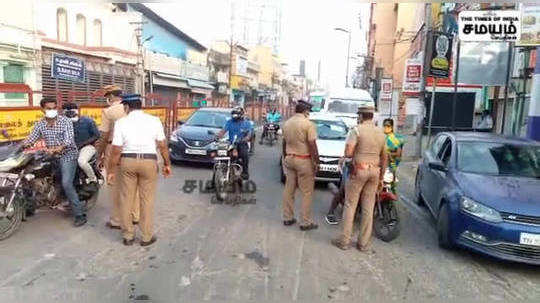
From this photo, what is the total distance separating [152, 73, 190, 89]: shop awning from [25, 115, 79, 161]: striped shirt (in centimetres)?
2727

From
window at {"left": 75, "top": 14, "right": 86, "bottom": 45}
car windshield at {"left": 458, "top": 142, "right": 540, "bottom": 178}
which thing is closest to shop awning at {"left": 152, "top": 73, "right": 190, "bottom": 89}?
window at {"left": 75, "top": 14, "right": 86, "bottom": 45}

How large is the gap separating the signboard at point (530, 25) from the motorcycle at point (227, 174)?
737 cm

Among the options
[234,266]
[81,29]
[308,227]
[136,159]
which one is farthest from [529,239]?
[81,29]

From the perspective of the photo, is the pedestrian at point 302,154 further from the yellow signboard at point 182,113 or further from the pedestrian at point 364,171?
the yellow signboard at point 182,113

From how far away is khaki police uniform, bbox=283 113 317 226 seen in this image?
620 cm

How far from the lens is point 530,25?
34.2 ft

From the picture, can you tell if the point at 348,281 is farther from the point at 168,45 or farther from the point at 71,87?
the point at 168,45

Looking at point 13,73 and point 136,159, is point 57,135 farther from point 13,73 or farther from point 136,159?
point 13,73

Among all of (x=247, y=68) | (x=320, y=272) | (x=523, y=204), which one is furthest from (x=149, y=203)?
(x=247, y=68)

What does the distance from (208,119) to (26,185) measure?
7427 mm

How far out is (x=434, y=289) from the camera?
4.50 metres

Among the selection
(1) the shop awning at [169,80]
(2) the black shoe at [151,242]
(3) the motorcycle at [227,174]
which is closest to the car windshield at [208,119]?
(3) the motorcycle at [227,174]

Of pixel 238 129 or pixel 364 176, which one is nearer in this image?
pixel 364 176

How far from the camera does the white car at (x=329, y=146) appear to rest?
9.20m
